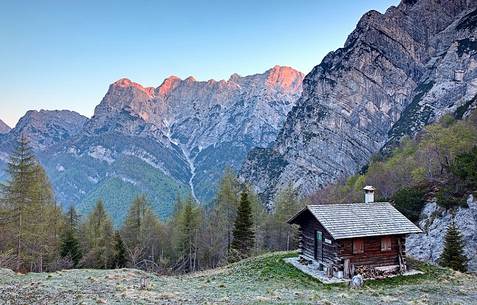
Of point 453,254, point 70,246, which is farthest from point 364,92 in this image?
point 453,254

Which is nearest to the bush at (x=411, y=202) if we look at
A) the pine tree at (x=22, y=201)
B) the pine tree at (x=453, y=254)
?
the pine tree at (x=453, y=254)

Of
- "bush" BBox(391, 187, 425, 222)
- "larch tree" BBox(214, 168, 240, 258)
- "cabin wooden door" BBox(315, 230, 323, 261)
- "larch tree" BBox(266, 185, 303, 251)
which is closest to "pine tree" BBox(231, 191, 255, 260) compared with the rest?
"larch tree" BBox(214, 168, 240, 258)

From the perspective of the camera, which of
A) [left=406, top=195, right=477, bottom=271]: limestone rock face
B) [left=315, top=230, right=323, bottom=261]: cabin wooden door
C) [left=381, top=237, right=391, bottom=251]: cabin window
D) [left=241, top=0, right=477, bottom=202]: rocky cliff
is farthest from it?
[left=241, top=0, right=477, bottom=202]: rocky cliff

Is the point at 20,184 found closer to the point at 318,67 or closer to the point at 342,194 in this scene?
the point at 342,194

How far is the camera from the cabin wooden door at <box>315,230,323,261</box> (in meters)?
29.9

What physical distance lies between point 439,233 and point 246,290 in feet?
100

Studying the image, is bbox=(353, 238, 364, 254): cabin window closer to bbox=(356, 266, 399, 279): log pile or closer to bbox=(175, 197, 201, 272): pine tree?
bbox=(356, 266, 399, 279): log pile

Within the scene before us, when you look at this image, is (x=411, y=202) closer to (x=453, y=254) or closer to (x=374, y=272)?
(x=453, y=254)

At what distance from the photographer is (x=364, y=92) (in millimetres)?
181375

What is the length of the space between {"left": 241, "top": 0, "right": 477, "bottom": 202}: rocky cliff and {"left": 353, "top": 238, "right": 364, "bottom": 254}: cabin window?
12933 cm

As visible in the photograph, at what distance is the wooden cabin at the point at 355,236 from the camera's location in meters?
27.7

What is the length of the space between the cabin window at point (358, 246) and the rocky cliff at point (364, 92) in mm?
129333

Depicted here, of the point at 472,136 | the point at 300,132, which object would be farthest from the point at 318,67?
the point at 472,136

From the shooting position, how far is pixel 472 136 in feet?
203
